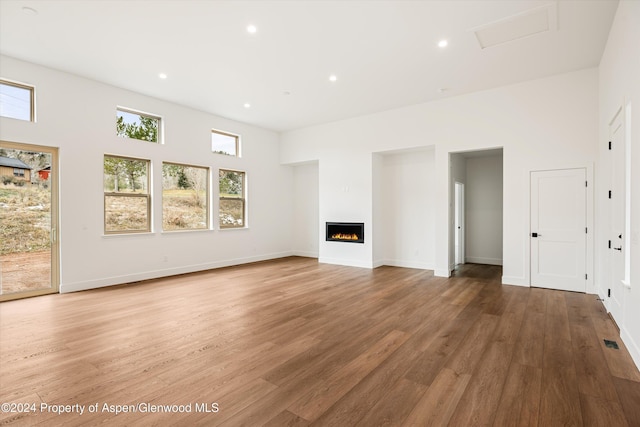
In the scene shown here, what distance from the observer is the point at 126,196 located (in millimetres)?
5973

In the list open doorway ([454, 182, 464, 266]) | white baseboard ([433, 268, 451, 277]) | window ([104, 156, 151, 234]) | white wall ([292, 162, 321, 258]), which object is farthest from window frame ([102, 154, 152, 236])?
open doorway ([454, 182, 464, 266])

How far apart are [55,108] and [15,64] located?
702 millimetres

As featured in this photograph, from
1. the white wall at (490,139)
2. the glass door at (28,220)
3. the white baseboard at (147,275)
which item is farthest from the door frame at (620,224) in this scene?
the glass door at (28,220)

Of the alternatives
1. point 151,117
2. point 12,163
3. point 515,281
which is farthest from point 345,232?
point 12,163

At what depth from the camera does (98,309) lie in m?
4.25

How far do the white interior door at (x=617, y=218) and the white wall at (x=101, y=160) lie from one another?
6903mm

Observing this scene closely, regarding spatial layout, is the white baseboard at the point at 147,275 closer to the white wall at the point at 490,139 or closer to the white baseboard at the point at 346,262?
the white baseboard at the point at 346,262

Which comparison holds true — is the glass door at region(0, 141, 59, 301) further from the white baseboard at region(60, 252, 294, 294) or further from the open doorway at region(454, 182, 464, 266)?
the open doorway at region(454, 182, 464, 266)

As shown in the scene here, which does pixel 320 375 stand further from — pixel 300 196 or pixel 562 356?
pixel 300 196

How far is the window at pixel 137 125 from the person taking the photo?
19.4 ft

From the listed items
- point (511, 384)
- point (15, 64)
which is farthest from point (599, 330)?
point (15, 64)

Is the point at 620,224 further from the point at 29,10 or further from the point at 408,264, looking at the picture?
the point at 29,10

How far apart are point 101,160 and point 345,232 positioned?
5156 mm

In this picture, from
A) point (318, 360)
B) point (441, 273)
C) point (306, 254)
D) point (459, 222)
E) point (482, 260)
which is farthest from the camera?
point (306, 254)
